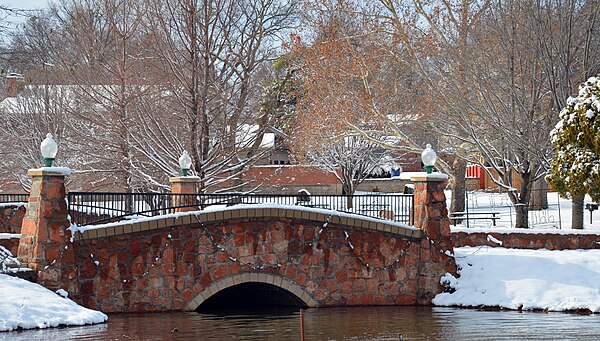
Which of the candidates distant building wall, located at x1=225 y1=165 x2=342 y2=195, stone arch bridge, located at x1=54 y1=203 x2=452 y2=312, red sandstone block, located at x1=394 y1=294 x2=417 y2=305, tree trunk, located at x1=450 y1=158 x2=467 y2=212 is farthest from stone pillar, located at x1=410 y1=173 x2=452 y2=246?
distant building wall, located at x1=225 y1=165 x2=342 y2=195

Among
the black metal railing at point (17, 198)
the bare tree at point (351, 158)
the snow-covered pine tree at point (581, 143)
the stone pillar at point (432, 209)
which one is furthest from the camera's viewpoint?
the bare tree at point (351, 158)

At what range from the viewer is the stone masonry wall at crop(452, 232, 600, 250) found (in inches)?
814

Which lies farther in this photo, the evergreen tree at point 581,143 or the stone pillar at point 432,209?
the stone pillar at point 432,209

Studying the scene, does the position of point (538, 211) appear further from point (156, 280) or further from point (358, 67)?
point (156, 280)

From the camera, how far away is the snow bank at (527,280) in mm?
17688

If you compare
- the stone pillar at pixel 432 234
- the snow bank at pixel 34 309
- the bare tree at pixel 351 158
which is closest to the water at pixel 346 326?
the snow bank at pixel 34 309

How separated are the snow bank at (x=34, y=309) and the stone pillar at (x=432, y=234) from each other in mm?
7057

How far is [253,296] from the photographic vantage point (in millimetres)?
21078

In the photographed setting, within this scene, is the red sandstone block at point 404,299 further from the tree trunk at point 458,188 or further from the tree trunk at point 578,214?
the tree trunk at point 458,188

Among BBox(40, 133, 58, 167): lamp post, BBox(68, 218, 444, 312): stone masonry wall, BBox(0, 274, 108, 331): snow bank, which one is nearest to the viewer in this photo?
BBox(0, 274, 108, 331): snow bank

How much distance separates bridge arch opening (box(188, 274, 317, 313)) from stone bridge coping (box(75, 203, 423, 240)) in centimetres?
121

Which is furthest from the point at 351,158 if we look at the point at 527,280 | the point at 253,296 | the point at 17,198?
the point at 527,280

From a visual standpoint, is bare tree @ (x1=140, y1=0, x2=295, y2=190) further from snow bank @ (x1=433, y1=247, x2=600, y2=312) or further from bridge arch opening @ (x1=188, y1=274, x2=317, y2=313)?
snow bank @ (x1=433, y1=247, x2=600, y2=312)

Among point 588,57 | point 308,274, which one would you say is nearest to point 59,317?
point 308,274
